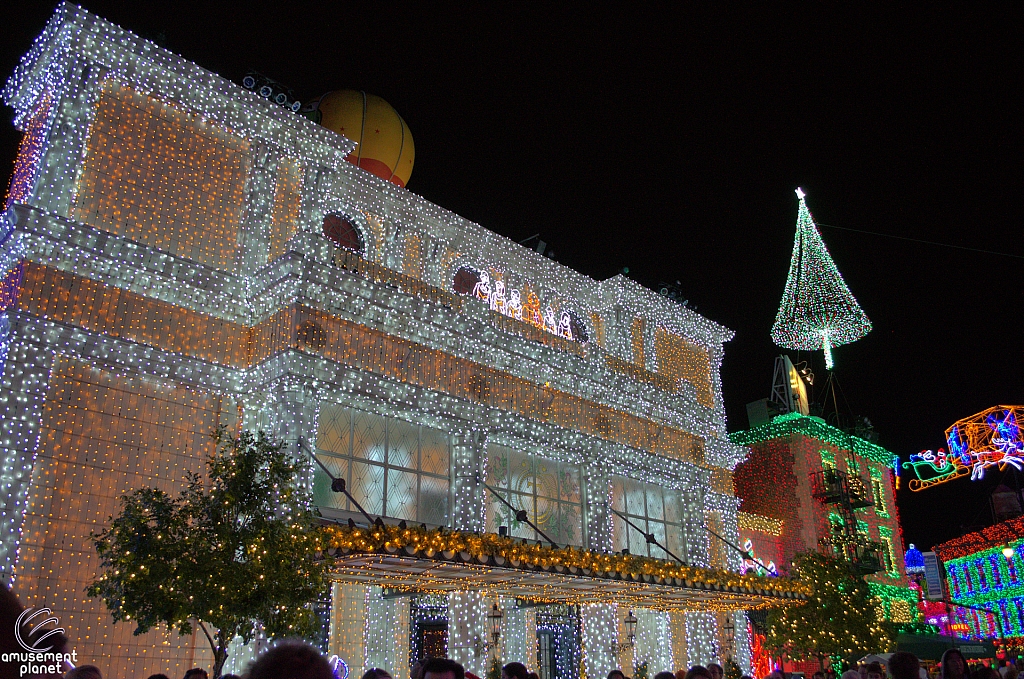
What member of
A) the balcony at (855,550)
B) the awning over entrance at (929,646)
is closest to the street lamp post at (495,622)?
the balcony at (855,550)

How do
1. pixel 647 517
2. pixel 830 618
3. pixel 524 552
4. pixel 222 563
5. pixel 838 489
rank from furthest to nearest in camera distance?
pixel 838 489
pixel 647 517
pixel 830 618
pixel 524 552
pixel 222 563

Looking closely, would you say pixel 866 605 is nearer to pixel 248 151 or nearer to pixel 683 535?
pixel 683 535

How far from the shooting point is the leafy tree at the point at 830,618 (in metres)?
23.1

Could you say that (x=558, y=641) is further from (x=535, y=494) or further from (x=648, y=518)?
(x=648, y=518)

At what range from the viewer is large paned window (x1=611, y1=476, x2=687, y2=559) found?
982 inches

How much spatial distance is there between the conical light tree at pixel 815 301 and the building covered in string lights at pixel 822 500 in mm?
4410

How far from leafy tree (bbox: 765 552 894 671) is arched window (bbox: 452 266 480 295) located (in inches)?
507

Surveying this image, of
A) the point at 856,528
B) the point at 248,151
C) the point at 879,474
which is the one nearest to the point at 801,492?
the point at 856,528

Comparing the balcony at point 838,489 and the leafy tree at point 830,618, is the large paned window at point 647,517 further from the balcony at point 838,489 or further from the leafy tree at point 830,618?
the balcony at point 838,489

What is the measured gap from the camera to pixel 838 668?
2434 cm

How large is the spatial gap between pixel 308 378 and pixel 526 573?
236 inches

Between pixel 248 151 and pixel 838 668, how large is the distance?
72.4 ft

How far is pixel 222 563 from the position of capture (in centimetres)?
1122

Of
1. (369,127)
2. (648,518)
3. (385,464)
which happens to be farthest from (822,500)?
(369,127)
